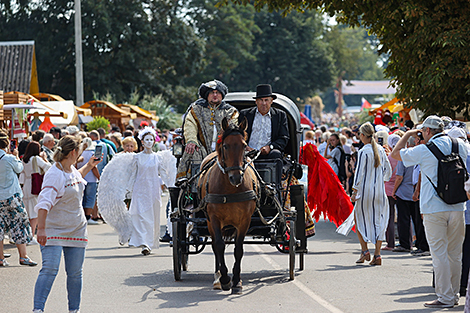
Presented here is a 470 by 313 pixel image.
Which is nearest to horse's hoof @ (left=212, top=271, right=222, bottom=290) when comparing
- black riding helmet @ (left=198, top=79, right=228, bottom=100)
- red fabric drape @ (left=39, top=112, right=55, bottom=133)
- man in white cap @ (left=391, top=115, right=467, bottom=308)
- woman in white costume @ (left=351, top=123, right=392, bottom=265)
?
man in white cap @ (left=391, top=115, right=467, bottom=308)

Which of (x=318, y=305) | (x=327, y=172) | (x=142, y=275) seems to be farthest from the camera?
(x=327, y=172)

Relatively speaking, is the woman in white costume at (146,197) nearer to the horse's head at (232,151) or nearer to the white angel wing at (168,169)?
the white angel wing at (168,169)

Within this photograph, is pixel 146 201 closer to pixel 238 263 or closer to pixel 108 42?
pixel 238 263

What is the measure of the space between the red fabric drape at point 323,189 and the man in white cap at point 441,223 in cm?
429

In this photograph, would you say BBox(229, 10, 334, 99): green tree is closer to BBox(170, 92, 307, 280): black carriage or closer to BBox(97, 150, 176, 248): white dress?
BBox(97, 150, 176, 248): white dress

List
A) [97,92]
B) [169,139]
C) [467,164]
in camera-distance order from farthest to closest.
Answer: [97,92]
[169,139]
[467,164]

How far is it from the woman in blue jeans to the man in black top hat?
3.56 m

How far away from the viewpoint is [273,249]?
13367mm

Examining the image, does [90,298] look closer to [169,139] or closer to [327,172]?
[327,172]

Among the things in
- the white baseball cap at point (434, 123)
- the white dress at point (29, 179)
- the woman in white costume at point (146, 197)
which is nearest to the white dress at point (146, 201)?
the woman in white costume at point (146, 197)

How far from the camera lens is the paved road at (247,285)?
793 cm

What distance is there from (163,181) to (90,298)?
186 inches

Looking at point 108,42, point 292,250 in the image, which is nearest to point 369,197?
point 292,250

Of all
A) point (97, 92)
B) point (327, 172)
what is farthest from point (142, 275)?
point (97, 92)
